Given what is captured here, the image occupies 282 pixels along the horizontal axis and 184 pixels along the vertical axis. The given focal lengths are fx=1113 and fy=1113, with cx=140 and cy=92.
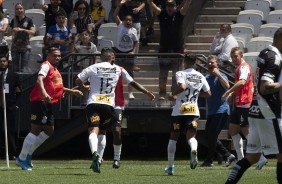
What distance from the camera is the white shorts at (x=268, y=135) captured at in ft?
44.6

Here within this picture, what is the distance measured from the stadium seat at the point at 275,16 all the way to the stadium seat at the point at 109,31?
3692mm

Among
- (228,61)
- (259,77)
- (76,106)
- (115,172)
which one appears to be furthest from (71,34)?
(259,77)

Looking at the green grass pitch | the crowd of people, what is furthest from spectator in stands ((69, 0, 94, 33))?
the green grass pitch

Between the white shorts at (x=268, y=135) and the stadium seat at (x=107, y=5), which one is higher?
the stadium seat at (x=107, y=5)

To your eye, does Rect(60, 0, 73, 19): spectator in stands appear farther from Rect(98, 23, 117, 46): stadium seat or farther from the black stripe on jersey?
the black stripe on jersey

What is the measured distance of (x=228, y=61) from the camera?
23.4 meters

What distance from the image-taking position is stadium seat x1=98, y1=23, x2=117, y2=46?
26391 millimetres

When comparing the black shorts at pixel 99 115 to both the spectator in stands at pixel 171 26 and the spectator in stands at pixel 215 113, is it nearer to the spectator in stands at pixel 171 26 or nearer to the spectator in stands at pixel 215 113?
the spectator in stands at pixel 215 113

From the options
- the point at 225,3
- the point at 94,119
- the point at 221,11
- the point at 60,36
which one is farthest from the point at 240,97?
the point at 225,3

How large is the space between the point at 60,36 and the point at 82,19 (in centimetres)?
113

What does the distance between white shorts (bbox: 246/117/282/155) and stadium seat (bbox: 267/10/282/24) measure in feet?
41.0

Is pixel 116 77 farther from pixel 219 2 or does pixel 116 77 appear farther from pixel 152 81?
pixel 219 2

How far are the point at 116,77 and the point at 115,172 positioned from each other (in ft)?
5.45

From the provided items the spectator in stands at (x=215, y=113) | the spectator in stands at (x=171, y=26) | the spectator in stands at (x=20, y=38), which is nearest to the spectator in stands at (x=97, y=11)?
the spectator in stands at (x=20, y=38)
